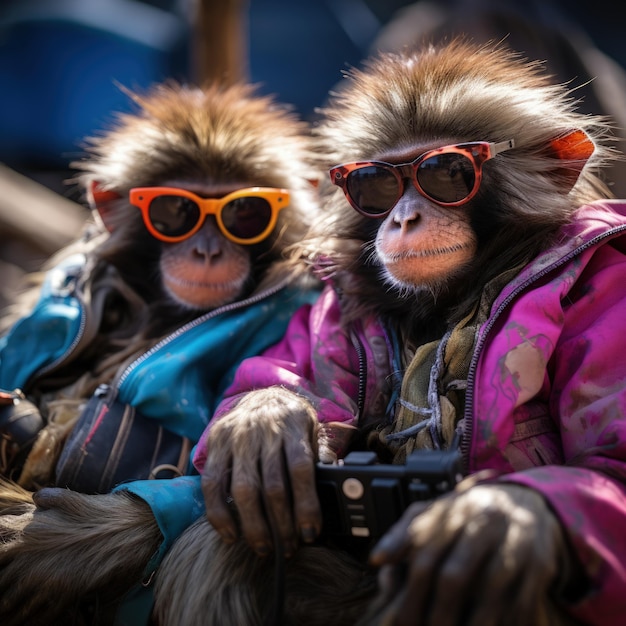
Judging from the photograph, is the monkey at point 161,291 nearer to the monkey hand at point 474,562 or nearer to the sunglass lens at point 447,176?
the sunglass lens at point 447,176

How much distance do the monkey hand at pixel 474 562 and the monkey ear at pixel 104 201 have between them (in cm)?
150

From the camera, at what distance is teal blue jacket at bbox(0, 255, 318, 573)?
72.2 inches

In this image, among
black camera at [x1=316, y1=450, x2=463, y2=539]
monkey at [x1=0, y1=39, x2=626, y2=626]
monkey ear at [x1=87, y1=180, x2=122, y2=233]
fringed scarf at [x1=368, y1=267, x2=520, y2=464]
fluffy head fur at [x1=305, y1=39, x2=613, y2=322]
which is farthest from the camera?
monkey ear at [x1=87, y1=180, x2=122, y2=233]

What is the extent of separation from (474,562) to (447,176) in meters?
0.85

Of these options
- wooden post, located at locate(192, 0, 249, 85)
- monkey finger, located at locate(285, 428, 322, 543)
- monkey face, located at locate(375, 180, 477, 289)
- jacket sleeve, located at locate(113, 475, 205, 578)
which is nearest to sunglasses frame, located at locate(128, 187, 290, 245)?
monkey face, located at locate(375, 180, 477, 289)

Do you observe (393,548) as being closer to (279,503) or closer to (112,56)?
(279,503)

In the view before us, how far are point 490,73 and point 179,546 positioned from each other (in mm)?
1240

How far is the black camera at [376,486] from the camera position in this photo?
3.82 feet

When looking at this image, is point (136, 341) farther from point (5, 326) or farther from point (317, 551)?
point (317, 551)

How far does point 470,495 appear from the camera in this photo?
3.44ft

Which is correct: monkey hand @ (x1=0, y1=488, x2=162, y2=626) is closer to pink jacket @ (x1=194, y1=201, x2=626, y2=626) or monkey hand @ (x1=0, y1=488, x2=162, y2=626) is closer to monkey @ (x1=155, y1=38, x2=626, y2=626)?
monkey @ (x1=155, y1=38, x2=626, y2=626)

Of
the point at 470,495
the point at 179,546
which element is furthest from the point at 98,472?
the point at 470,495

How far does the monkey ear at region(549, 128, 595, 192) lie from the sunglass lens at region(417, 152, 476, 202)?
265mm

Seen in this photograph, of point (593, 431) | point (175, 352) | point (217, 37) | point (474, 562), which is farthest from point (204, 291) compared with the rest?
point (217, 37)
